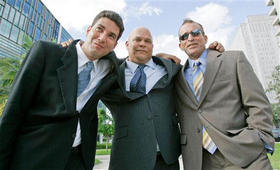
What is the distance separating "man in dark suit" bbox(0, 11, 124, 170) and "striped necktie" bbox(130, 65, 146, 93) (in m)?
0.34

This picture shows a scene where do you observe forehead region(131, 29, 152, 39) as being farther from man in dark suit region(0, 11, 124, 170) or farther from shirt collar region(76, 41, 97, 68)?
shirt collar region(76, 41, 97, 68)

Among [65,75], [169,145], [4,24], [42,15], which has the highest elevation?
[42,15]

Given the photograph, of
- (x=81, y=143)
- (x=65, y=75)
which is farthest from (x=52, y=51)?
(x=81, y=143)

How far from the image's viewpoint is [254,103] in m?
2.22

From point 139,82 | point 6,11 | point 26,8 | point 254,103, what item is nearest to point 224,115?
point 254,103

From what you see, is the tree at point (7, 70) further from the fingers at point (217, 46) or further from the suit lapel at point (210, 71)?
the suit lapel at point (210, 71)

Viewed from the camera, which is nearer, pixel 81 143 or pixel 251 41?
pixel 81 143

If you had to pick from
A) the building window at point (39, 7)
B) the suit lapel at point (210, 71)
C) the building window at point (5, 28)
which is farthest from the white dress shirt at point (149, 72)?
the building window at point (39, 7)

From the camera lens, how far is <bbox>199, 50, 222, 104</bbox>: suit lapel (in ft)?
8.05

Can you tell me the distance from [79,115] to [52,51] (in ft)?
2.52

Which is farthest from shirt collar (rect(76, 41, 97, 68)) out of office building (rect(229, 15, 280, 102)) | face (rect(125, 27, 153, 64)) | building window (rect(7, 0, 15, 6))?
office building (rect(229, 15, 280, 102))

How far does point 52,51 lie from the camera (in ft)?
6.54

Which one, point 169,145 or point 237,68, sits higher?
point 237,68

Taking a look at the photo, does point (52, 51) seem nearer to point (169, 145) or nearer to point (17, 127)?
point (17, 127)
